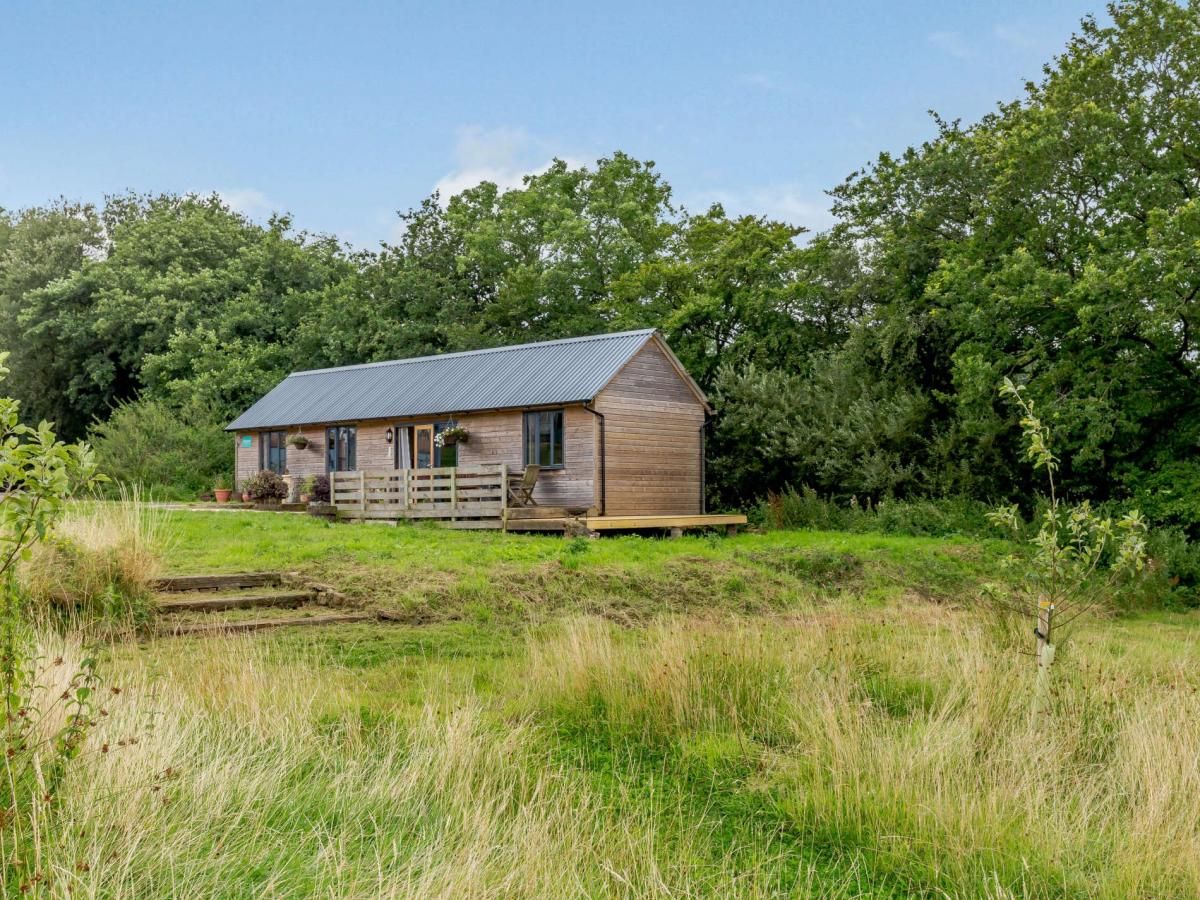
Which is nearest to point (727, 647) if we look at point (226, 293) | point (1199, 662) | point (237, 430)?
point (1199, 662)

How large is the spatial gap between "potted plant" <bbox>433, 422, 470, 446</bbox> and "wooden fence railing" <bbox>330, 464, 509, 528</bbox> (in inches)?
61.9

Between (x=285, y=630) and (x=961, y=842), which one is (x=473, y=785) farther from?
(x=285, y=630)

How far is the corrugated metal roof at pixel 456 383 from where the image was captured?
23.8m

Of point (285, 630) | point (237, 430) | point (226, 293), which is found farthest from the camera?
point (226, 293)

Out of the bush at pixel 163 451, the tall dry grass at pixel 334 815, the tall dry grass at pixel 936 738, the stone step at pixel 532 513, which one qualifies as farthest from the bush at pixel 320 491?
the tall dry grass at pixel 334 815

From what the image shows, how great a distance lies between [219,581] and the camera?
11930 millimetres

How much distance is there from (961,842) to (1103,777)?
1.37 meters

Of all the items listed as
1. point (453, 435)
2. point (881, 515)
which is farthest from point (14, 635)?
point (453, 435)

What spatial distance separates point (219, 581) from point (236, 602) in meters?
1.03

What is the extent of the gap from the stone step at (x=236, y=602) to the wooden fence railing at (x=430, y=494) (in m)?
10.4

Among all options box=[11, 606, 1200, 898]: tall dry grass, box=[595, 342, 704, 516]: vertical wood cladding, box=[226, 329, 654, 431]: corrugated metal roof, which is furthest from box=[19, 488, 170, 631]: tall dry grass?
box=[595, 342, 704, 516]: vertical wood cladding

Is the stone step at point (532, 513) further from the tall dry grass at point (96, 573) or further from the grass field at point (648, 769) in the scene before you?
the grass field at point (648, 769)

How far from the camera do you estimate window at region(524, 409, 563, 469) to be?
23469 millimetres

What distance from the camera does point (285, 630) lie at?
10008mm
